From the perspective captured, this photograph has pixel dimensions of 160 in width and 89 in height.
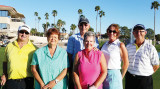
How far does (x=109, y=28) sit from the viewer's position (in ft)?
11.6

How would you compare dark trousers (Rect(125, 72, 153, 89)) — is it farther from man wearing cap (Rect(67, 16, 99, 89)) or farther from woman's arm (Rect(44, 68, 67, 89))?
woman's arm (Rect(44, 68, 67, 89))

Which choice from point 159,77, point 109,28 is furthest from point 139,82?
point 159,77

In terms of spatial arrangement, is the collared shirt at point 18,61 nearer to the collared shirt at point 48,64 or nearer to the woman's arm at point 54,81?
the collared shirt at point 48,64

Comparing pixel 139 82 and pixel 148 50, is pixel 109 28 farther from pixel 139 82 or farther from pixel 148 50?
pixel 139 82

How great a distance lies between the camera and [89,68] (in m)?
2.99

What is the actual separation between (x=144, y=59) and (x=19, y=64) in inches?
116

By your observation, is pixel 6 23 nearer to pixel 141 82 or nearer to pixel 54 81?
pixel 54 81

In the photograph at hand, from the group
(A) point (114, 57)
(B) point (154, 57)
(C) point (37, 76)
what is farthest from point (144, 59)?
(C) point (37, 76)

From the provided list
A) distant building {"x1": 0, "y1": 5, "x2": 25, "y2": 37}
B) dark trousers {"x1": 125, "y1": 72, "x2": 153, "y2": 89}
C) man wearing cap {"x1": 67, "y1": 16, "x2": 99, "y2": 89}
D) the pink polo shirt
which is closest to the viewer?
the pink polo shirt

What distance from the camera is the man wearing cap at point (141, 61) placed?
12.2 ft

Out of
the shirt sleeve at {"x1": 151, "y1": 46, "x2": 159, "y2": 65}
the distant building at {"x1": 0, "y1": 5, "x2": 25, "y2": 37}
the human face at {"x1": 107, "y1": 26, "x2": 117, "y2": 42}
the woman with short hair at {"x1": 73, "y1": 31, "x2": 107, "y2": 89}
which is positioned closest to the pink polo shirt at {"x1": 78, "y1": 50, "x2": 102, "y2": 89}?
the woman with short hair at {"x1": 73, "y1": 31, "x2": 107, "y2": 89}

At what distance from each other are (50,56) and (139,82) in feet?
7.60

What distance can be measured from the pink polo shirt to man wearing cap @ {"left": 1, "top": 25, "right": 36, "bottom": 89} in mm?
1267

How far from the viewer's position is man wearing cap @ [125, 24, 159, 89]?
3719mm
